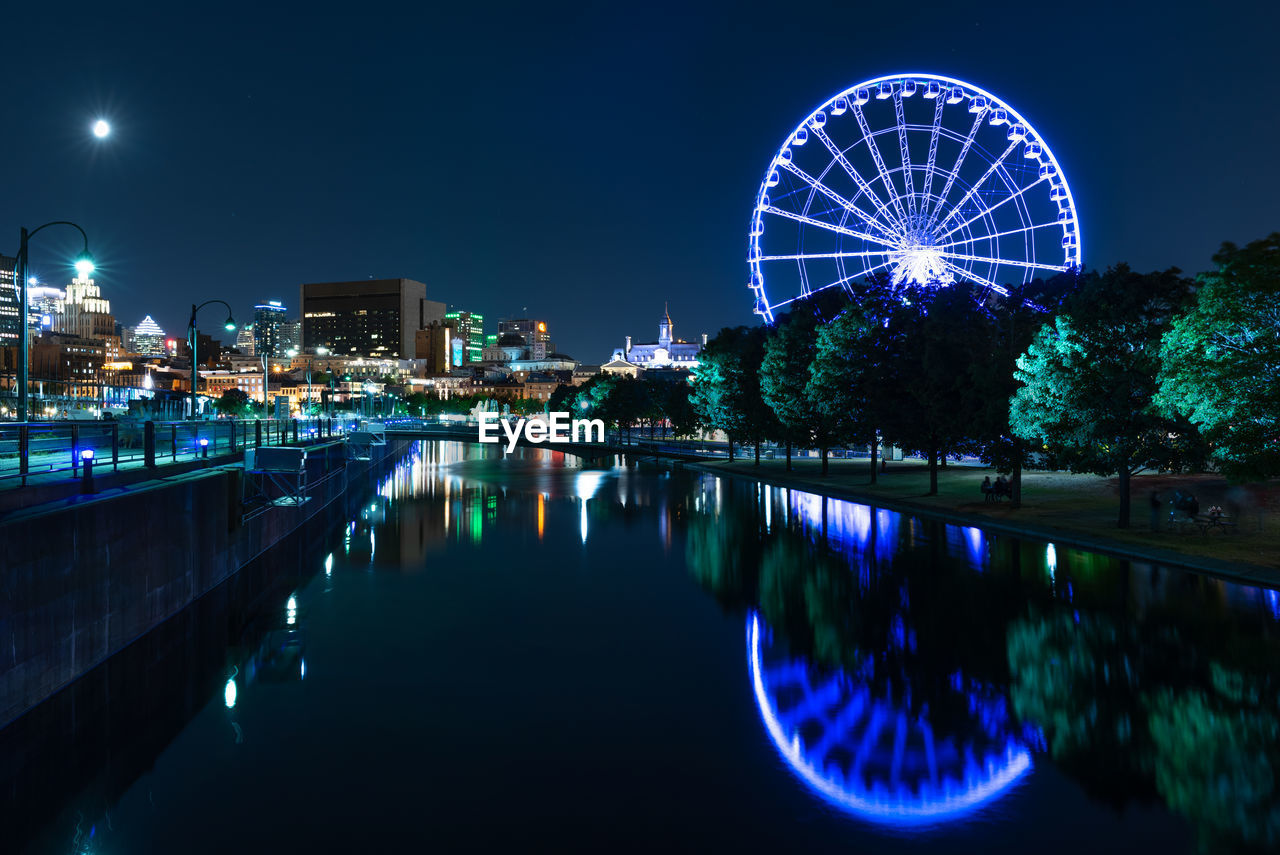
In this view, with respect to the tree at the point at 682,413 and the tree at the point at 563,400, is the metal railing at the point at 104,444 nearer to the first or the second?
the tree at the point at 682,413

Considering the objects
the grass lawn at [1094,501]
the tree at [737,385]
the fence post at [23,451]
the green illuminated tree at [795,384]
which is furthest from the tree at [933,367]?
the fence post at [23,451]

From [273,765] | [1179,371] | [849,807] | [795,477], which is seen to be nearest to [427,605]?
[273,765]

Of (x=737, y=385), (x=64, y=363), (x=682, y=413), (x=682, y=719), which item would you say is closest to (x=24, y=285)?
(x=682, y=719)

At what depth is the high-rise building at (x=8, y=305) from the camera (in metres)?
91.9

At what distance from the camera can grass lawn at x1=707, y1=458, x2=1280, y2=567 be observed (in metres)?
28.2

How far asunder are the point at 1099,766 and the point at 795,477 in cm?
5050

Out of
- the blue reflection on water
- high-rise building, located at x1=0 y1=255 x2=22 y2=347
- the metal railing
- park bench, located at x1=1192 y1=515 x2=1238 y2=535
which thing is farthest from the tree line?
high-rise building, located at x1=0 y1=255 x2=22 y2=347

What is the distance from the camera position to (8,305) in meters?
98.3

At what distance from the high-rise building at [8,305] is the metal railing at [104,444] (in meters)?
63.5

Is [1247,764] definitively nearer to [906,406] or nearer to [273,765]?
[273,765]

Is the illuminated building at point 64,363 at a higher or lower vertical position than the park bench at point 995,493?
higher

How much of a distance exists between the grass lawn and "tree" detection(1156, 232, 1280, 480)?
294 cm

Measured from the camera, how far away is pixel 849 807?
10.8m

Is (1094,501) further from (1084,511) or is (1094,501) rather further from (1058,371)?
(1058,371)
